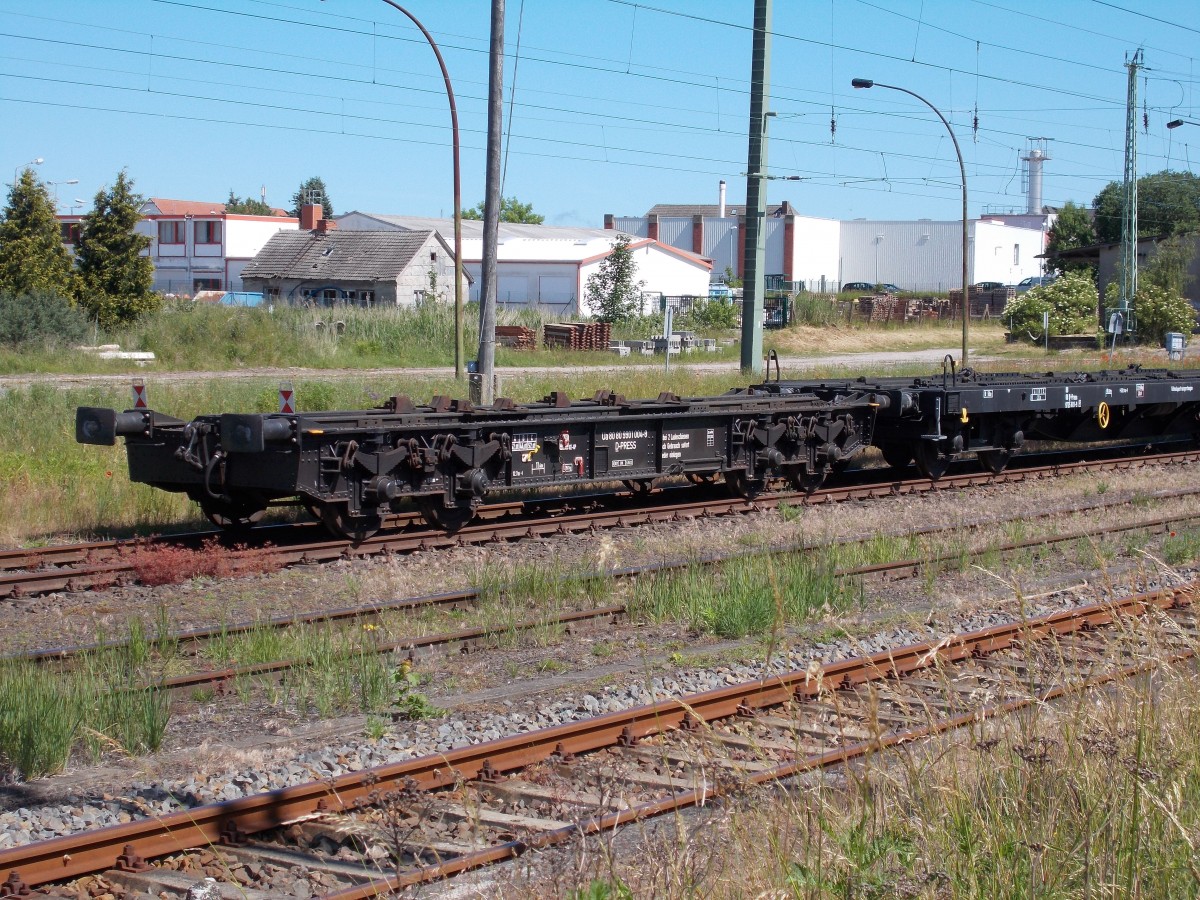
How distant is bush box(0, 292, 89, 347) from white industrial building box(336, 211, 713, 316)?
2716 cm

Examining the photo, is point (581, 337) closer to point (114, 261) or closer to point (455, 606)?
point (114, 261)

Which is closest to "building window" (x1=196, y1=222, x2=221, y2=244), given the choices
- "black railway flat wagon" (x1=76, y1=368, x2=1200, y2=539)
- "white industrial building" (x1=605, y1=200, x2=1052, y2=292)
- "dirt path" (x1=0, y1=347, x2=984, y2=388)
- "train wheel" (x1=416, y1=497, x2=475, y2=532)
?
"white industrial building" (x1=605, y1=200, x2=1052, y2=292)

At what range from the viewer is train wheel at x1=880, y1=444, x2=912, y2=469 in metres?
17.4

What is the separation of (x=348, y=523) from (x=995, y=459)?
10291 mm

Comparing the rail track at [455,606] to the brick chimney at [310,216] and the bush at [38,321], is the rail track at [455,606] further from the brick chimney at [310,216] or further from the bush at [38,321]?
the brick chimney at [310,216]

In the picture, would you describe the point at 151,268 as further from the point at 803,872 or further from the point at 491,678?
the point at 803,872

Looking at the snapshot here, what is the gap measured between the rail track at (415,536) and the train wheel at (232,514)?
0.74ft

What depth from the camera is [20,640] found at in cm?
834

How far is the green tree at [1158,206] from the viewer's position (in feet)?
327

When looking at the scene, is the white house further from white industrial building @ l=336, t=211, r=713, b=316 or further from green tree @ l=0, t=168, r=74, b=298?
green tree @ l=0, t=168, r=74, b=298

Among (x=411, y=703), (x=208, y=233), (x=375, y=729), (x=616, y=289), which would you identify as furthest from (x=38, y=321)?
(x=208, y=233)

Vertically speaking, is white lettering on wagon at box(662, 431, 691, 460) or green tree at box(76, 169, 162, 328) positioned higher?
green tree at box(76, 169, 162, 328)

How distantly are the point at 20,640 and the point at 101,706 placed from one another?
236cm

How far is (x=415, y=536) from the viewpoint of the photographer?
39.0 ft
